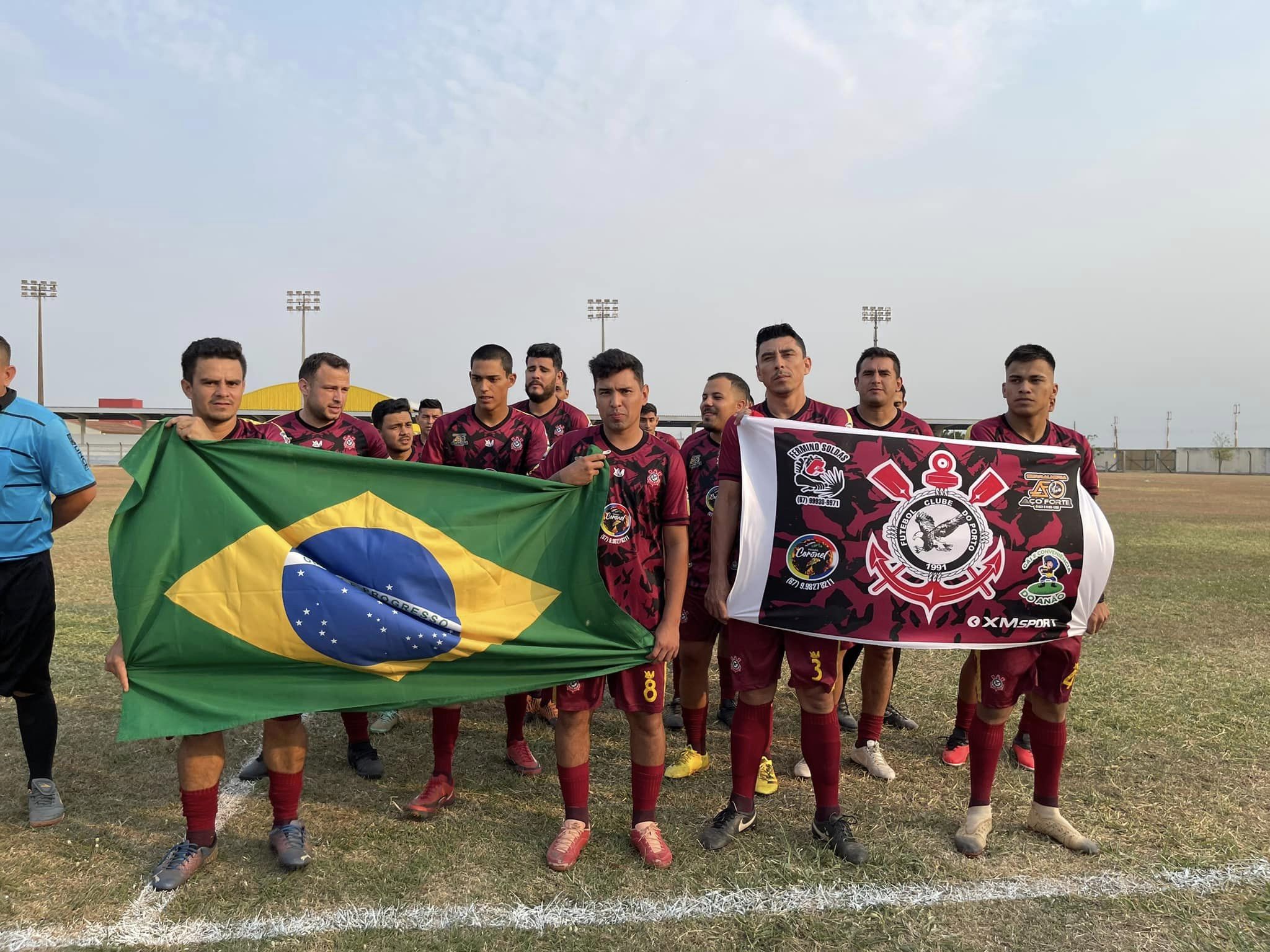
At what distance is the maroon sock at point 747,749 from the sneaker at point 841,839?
33 centimetres

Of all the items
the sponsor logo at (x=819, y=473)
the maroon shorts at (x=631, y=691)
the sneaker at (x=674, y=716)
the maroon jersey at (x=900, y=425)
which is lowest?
the sneaker at (x=674, y=716)

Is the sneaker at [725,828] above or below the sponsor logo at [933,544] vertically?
below

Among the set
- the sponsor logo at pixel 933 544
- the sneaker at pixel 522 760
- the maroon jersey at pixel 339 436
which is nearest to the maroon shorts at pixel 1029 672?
the sponsor logo at pixel 933 544

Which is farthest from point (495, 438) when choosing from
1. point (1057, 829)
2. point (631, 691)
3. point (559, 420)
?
point (1057, 829)

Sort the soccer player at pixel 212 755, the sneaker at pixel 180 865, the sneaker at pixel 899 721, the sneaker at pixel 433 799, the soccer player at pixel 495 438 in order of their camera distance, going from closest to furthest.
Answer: the sneaker at pixel 180 865 < the soccer player at pixel 212 755 < the sneaker at pixel 433 799 < the soccer player at pixel 495 438 < the sneaker at pixel 899 721

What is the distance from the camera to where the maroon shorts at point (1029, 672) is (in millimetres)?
3670

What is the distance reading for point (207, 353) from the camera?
11.6ft

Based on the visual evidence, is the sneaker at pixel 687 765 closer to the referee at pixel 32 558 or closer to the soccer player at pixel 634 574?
the soccer player at pixel 634 574

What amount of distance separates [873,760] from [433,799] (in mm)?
2506

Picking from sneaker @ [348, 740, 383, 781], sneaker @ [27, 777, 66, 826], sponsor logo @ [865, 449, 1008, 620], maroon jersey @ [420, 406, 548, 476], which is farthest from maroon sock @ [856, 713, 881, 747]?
sneaker @ [27, 777, 66, 826]

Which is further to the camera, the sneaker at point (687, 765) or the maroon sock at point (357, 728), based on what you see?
the maroon sock at point (357, 728)

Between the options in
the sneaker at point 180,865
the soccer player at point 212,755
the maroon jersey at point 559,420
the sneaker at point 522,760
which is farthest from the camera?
the maroon jersey at point 559,420

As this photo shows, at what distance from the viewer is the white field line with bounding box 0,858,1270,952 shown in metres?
2.86

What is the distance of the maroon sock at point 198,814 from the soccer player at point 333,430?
1.04 m
